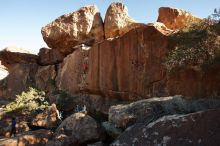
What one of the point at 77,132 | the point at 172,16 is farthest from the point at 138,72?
the point at 172,16

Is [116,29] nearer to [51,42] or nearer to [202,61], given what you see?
[51,42]

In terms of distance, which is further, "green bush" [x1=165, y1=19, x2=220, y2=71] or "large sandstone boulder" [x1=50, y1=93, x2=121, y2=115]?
"large sandstone boulder" [x1=50, y1=93, x2=121, y2=115]

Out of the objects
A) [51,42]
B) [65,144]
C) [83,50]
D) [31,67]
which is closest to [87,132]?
[65,144]

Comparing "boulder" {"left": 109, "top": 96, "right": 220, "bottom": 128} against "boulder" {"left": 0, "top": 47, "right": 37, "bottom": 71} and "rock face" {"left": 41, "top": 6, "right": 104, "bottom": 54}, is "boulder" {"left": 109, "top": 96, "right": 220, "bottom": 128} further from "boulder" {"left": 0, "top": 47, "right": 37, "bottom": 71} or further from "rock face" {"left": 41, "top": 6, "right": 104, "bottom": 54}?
"boulder" {"left": 0, "top": 47, "right": 37, "bottom": 71}

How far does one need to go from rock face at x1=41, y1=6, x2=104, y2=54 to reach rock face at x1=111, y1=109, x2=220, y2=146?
1882cm

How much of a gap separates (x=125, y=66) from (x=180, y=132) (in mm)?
12177

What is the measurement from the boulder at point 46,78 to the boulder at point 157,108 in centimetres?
1589

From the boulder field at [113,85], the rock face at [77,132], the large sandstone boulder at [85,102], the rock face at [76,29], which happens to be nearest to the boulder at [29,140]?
the boulder field at [113,85]

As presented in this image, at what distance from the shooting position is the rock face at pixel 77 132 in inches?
695

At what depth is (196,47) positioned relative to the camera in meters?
17.7

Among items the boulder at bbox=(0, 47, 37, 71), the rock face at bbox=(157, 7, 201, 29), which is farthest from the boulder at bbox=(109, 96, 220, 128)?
the boulder at bbox=(0, 47, 37, 71)

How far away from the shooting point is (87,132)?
18.3 m

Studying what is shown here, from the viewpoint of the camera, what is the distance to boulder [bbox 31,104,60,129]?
22411 millimetres

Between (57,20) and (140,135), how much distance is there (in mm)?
21104
